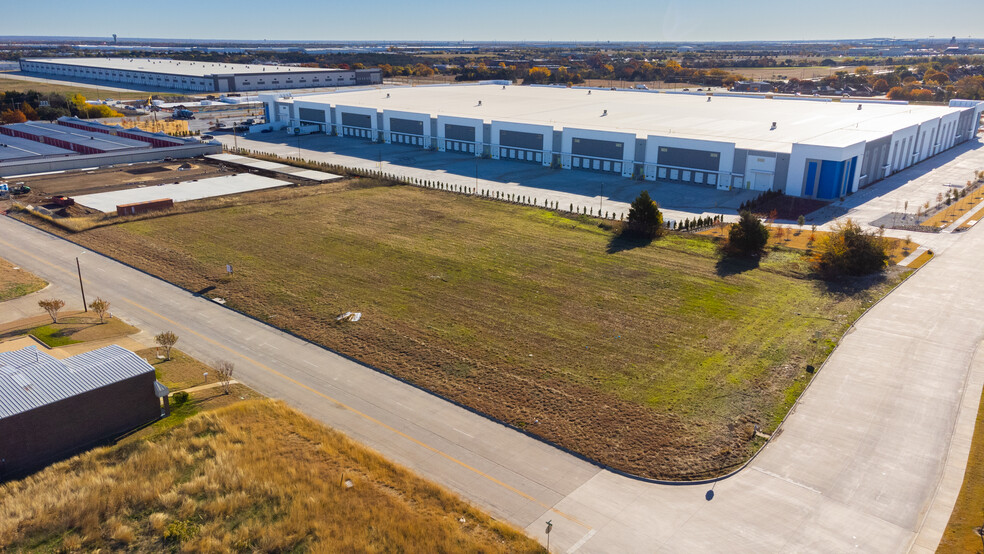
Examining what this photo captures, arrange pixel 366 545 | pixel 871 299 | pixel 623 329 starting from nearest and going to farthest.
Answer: pixel 366 545 < pixel 623 329 < pixel 871 299

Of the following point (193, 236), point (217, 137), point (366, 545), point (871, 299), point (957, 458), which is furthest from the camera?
point (217, 137)

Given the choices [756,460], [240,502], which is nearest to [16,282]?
[240,502]

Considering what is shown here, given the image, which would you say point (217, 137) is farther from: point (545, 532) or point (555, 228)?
point (545, 532)

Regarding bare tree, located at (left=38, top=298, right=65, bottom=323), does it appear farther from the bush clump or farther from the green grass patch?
the bush clump

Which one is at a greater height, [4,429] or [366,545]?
[4,429]

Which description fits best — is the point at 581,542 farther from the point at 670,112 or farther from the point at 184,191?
the point at 670,112

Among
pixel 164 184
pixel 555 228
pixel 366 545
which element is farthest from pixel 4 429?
pixel 164 184
